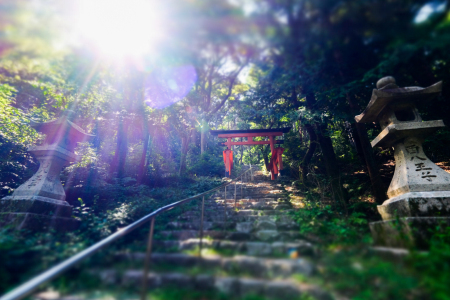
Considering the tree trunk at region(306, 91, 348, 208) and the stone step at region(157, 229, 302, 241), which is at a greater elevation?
the tree trunk at region(306, 91, 348, 208)

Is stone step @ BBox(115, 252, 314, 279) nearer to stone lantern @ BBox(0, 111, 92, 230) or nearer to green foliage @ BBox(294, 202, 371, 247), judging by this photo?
green foliage @ BBox(294, 202, 371, 247)

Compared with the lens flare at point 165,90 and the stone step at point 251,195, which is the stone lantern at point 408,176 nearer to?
the stone step at point 251,195

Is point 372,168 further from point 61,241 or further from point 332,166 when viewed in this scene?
point 61,241

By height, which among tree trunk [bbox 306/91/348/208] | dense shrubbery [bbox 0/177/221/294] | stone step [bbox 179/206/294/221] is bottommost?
dense shrubbery [bbox 0/177/221/294]

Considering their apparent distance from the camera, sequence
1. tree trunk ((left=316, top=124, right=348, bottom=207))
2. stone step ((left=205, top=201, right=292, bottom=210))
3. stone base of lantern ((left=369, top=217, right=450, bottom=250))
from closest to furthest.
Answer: stone base of lantern ((left=369, top=217, right=450, bottom=250)) < stone step ((left=205, top=201, right=292, bottom=210)) < tree trunk ((left=316, top=124, right=348, bottom=207))

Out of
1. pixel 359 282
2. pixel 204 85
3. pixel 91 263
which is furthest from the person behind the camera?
pixel 204 85

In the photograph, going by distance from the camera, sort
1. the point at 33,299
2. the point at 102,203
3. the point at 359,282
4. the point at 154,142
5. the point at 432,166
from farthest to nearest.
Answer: the point at 154,142 < the point at 102,203 < the point at 432,166 < the point at 359,282 < the point at 33,299

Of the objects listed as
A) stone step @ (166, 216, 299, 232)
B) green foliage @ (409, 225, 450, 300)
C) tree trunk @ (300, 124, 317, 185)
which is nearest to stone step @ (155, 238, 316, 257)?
stone step @ (166, 216, 299, 232)

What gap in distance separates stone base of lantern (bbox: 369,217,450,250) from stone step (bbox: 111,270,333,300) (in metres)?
1.72

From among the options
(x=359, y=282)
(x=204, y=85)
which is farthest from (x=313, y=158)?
(x=359, y=282)

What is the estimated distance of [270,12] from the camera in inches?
108

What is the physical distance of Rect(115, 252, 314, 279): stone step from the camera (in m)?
2.35

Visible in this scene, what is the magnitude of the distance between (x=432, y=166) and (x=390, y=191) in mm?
740

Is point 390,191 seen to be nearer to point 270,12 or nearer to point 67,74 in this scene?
point 270,12
